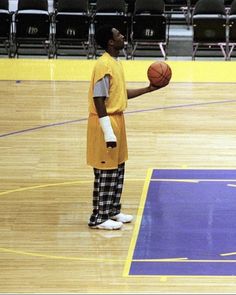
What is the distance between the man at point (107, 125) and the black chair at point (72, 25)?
329 inches

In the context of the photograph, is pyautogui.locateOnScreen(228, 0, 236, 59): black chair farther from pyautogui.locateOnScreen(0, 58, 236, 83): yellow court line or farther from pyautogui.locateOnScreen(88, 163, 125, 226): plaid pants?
pyautogui.locateOnScreen(88, 163, 125, 226): plaid pants

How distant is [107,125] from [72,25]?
8.99m

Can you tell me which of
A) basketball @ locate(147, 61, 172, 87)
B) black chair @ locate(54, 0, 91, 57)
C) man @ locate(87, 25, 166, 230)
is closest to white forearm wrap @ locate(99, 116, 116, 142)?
man @ locate(87, 25, 166, 230)

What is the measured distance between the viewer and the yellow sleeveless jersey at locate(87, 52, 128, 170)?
281 inches

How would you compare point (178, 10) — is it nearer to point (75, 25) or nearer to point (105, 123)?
point (75, 25)

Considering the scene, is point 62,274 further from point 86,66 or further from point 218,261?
point 86,66

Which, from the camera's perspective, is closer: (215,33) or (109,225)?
(109,225)

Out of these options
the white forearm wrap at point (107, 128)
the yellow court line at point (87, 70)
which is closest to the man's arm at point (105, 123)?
the white forearm wrap at point (107, 128)

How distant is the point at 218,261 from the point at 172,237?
0.70 meters

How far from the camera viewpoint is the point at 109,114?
23.7 feet

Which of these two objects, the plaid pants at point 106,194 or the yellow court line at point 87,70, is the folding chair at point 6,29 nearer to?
the yellow court line at point 87,70

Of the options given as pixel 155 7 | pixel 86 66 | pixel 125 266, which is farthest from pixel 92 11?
pixel 125 266

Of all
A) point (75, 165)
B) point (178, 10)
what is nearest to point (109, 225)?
point (75, 165)

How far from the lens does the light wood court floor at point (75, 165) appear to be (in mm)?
6363
